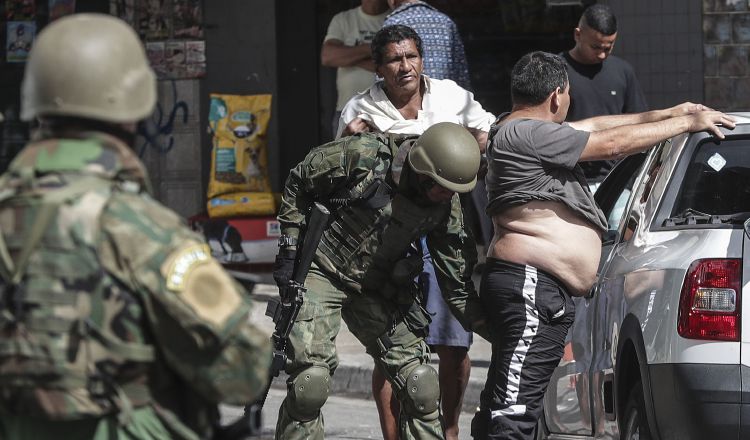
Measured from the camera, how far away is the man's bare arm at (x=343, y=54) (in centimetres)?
839

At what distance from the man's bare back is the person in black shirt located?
101 inches

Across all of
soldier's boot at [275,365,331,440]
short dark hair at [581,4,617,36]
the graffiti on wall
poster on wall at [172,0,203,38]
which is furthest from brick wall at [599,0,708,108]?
soldier's boot at [275,365,331,440]

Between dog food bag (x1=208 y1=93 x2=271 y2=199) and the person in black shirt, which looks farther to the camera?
dog food bag (x1=208 y1=93 x2=271 y2=199)

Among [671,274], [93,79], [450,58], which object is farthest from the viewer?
[450,58]

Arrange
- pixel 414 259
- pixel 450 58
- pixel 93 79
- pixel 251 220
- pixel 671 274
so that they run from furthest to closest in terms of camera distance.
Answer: pixel 251 220
pixel 450 58
pixel 414 259
pixel 671 274
pixel 93 79

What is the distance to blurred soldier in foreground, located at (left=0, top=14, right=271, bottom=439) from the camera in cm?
271

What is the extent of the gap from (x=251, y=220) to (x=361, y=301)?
567cm

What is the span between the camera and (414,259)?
561 centimetres

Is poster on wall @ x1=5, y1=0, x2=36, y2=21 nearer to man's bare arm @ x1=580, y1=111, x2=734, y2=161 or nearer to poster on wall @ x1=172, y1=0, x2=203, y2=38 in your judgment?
poster on wall @ x1=172, y1=0, x2=203, y2=38

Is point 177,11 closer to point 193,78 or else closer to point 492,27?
point 193,78

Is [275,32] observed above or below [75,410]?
above

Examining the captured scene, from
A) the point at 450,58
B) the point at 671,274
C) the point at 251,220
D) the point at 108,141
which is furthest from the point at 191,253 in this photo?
the point at 251,220

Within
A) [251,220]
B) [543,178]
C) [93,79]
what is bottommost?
[251,220]

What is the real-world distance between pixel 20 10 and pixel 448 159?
7.77 meters
